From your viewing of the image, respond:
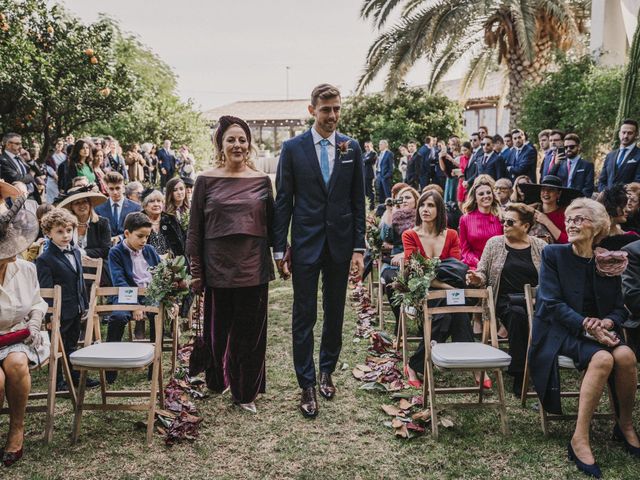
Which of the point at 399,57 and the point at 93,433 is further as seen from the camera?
the point at 399,57

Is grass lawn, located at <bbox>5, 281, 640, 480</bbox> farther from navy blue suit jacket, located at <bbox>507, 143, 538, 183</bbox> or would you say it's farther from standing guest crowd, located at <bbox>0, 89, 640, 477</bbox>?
navy blue suit jacket, located at <bbox>507, 143, 538, 183</bbox>

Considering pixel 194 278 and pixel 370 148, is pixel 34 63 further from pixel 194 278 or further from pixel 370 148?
pixel 370 148

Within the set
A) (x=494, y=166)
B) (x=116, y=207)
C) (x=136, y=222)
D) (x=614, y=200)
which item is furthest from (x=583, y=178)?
(x=116, y=207)

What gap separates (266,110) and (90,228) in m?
50.5

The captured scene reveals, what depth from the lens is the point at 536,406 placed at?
458 centimetres

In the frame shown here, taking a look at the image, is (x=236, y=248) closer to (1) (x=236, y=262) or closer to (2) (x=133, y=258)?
(1) (x=236, y=262)

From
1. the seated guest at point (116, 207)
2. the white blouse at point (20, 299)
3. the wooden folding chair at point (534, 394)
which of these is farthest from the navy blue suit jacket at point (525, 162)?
the white blouse at point (20, 299)

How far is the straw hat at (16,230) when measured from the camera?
12.5 feet

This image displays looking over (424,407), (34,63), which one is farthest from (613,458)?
(34,63)

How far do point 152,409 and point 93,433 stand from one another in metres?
0.49

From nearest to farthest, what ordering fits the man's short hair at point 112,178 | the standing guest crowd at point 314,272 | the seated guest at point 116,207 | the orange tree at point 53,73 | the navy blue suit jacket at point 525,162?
the standing guest crowd at point 314,272 < the man's short hair at point 112,178 < the seated guest at point 116,207 < the orange tree at point 53,73 < the navy blue suit jacket at point 525,162

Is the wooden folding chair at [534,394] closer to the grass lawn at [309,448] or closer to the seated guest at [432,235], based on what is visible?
the grass lawn at [309,448]

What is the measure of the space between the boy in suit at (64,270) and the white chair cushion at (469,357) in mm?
3027

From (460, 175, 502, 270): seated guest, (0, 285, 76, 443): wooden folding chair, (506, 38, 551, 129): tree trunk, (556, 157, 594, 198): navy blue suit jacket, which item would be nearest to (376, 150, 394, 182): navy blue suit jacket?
(506, 38, 551, 129): tree trunk
